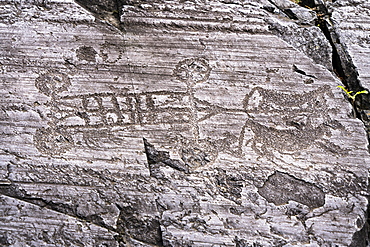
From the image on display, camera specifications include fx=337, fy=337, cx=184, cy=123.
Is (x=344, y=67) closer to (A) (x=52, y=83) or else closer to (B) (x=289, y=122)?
(B) (x=289, y=122)

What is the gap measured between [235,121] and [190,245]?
2.24ft

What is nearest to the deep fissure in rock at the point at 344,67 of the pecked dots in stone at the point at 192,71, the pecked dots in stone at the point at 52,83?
the pecked dots in stone at the point at 192,71

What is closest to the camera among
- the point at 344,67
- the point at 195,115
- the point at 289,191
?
the point at 289,191

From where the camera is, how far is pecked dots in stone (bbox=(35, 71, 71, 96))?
72.2 inches

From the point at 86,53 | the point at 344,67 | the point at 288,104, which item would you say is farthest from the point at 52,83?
the point at 344,67

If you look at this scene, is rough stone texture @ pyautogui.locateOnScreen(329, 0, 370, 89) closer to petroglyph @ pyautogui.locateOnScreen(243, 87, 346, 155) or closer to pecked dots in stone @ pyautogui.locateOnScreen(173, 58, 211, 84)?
petroglyph @ pyautogui.locateOnScreen(243, 87, 346, 155)

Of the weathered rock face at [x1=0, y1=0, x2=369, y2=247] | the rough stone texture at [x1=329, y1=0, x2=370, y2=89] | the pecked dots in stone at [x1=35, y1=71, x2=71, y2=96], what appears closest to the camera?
the weathered rock face at [x1=0, y1=0, x2=369, y2=247]

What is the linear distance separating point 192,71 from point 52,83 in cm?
77

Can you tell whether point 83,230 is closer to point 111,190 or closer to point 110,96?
point 111,190

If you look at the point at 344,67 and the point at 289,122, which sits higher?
the point at 344,67

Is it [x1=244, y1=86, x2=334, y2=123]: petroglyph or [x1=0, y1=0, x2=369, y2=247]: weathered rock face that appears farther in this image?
[x1=244, y1=86, x2=334, y2=123]: petroglyph

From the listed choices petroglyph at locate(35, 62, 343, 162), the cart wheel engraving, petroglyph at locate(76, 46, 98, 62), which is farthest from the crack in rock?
petroglyph at locate(76, 46, 98, 62)

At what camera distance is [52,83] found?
1841 millimetres

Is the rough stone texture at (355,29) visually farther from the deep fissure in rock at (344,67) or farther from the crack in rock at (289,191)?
the crack in rock at (289,191)
